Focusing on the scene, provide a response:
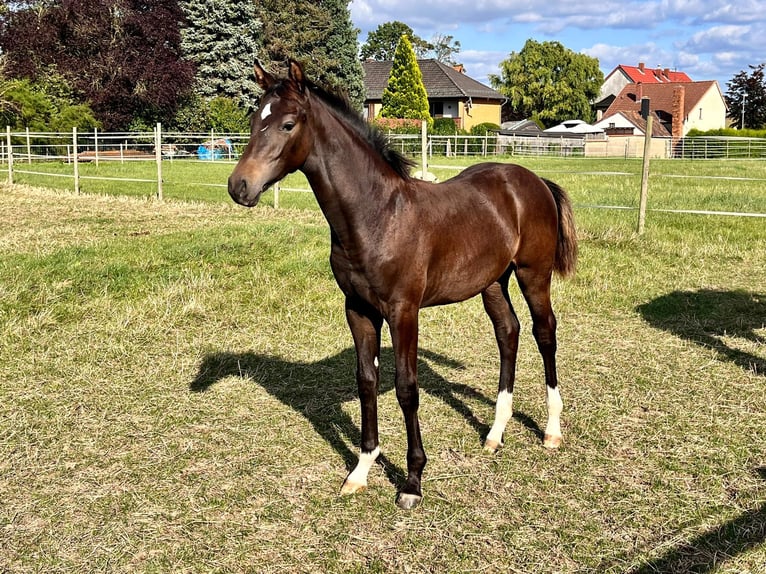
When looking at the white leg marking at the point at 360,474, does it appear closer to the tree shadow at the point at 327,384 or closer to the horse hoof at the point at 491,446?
the tree shadow at the point at 327,384

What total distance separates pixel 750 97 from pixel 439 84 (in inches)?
1126

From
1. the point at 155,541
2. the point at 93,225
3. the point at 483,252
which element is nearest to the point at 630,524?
the point at 483,252

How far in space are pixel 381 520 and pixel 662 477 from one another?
1544 mm

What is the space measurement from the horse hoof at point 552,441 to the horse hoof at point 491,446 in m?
0.28

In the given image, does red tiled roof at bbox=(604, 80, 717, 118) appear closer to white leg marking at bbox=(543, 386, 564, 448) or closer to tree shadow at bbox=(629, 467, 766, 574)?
white leg marking at bbox=(543, 386, 564, 448)

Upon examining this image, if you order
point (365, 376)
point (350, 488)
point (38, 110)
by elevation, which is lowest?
point (350, 488)

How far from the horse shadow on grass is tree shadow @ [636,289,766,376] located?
218 centimetres

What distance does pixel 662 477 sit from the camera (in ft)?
12.0

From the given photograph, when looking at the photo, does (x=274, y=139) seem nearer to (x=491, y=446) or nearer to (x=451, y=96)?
(x=491, y=446)

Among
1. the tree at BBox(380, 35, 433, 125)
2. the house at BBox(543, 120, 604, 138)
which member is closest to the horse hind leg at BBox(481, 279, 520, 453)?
the tree at BBox(380, 35, 433, 125)

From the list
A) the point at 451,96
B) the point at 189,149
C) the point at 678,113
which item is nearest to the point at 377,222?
the point at 189,149

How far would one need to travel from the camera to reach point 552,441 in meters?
4.09

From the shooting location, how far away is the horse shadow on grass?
4.35 metres

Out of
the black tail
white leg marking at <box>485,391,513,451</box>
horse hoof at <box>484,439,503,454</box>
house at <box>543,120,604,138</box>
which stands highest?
house at <box>543,120,604,138</box>
